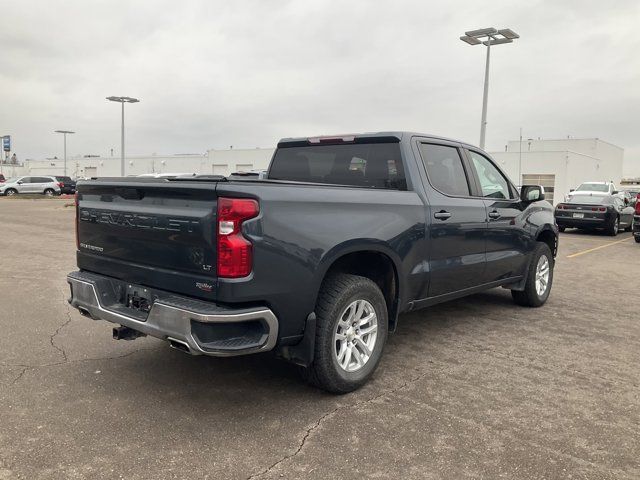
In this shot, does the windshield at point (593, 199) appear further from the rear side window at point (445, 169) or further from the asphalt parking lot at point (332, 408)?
the rear side window at point (445, 169)

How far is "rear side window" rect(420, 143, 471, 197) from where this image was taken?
15.4 feet

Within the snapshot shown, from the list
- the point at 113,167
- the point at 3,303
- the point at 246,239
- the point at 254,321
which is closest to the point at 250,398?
the point at 254,321

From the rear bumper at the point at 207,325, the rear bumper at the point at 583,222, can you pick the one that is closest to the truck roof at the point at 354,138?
the rear bumper at the point at 207,325

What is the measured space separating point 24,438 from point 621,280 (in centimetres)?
868

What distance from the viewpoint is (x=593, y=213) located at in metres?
16.9

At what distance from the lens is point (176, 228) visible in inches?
129

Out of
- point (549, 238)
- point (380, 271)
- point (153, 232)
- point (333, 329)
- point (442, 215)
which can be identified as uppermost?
point (442, 215)

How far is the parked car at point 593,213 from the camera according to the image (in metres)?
16.8

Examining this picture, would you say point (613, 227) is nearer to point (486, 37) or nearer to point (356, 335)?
point (486, 37)

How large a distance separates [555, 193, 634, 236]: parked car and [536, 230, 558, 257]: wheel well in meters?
11.5

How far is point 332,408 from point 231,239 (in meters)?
1.38

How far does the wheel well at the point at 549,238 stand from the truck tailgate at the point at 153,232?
461 centimetres

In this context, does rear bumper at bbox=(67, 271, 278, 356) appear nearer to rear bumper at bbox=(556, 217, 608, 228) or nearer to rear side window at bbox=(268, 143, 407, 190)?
rear side window at bbox=(268, 143, 407, 190)

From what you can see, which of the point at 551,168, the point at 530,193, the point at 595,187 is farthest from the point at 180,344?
the point at 551,168
